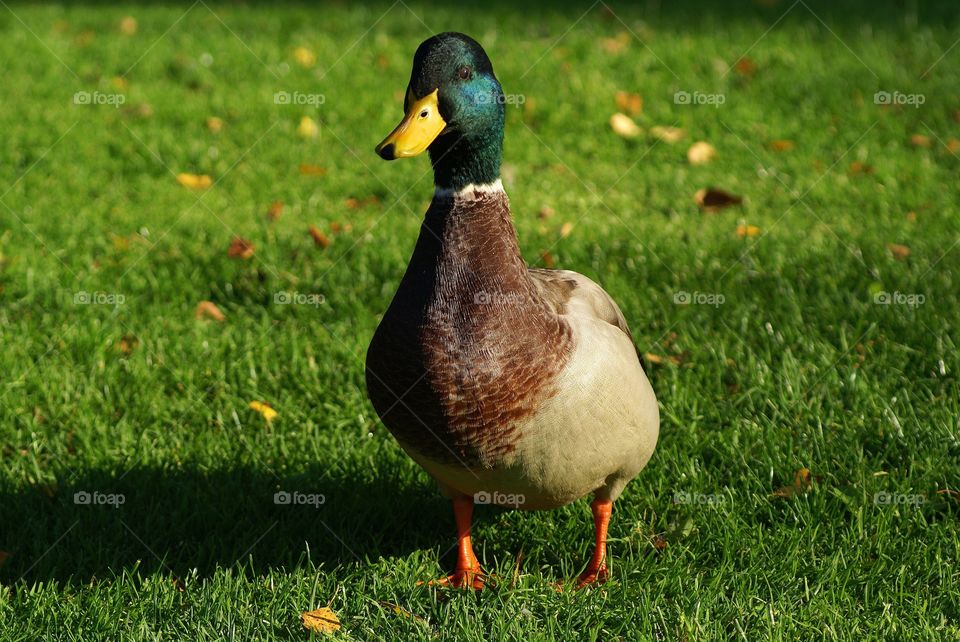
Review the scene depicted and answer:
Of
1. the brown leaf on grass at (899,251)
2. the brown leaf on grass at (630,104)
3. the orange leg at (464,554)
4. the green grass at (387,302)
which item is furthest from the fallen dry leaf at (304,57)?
the orange leg at (464,554)

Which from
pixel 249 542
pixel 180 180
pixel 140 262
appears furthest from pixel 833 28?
pixel 249 542

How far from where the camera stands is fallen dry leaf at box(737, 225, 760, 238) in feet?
15.5

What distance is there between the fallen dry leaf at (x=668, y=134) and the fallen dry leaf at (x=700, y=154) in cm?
16

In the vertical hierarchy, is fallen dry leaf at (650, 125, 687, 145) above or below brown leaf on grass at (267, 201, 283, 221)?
above

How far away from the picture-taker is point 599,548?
9.76 feet

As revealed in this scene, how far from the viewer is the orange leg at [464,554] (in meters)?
2.93

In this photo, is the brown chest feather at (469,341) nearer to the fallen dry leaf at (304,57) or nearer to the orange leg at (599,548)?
the orange leg at (599,548)

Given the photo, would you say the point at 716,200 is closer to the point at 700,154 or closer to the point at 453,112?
the point at 700,154

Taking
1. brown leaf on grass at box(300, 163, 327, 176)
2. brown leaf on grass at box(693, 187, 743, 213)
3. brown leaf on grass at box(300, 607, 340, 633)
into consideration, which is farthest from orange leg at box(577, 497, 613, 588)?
brown leaf on grass at box(300, 163, 327, 176)

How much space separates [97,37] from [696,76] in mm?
3960

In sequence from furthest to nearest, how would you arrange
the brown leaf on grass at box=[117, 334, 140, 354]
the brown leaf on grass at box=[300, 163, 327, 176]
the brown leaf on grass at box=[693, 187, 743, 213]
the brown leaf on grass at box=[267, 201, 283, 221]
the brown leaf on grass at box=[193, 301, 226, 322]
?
the brown leaf on grass at box=[300, 163, 327, 176]
the brown leaf on grass at box=[693, 187, 743, 213]
the brown leaf on grass at box=[267, 201, 283, 221]
the brown leaf on grass at box=[193, 301, 226, 322]
the brown leaf on grass at box=[117, 334, 140, 354]

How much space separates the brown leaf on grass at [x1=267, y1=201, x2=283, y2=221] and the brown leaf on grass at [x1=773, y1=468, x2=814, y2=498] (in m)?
2.78

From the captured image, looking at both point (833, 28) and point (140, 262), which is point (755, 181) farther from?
point (140, 262)

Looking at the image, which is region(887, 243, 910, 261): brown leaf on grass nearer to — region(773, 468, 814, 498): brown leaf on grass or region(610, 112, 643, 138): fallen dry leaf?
region(773, 468, 814, 498): brown leaf on grass
